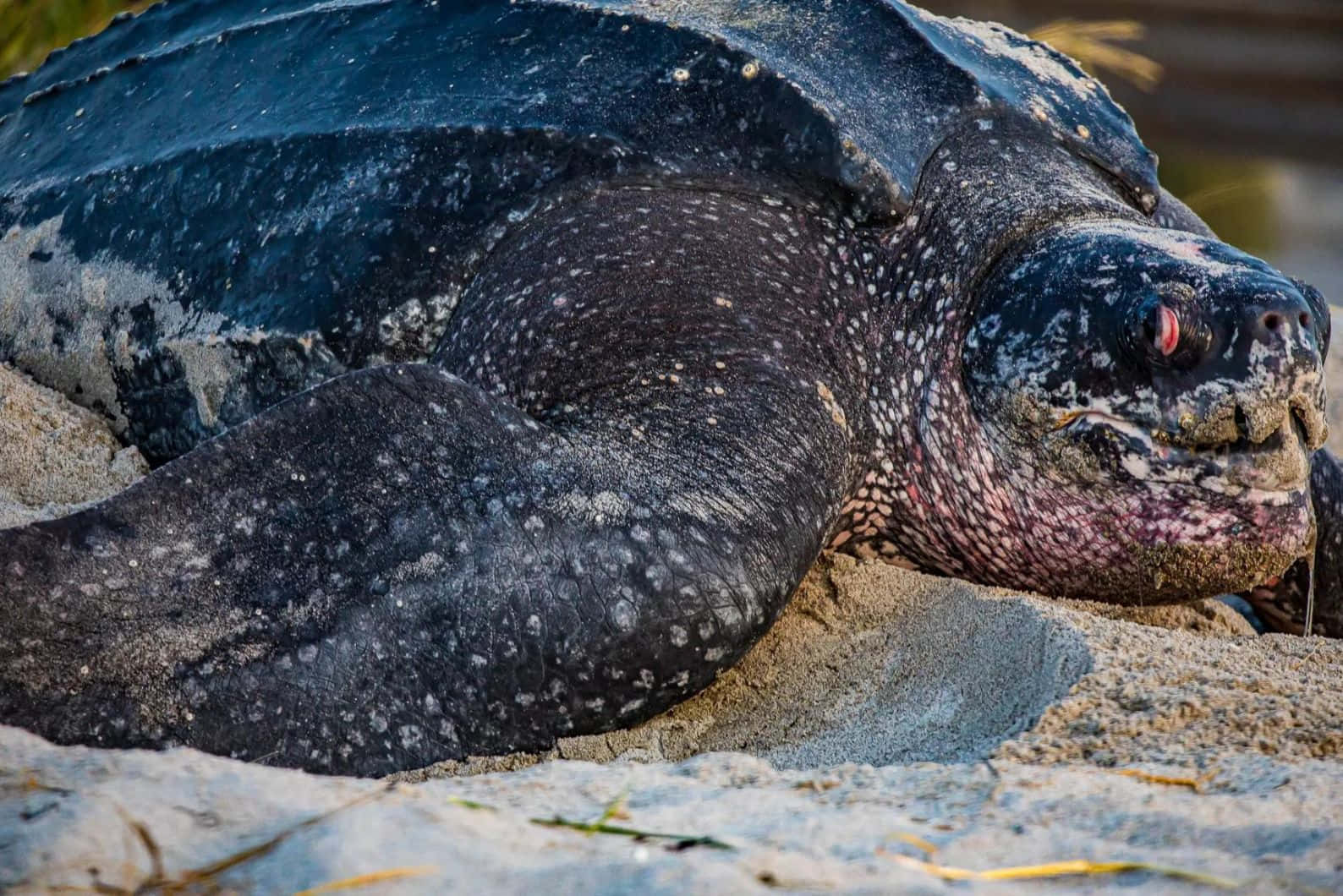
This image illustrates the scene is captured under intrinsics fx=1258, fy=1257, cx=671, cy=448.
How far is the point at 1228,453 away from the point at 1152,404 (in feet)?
0.38

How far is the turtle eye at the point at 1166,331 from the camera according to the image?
62.1 inches

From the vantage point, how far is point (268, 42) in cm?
214

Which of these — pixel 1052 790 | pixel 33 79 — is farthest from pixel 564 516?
pixel 33 79

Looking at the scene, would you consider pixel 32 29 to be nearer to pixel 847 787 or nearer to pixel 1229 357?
pixel 1229 357

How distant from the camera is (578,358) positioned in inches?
67.5

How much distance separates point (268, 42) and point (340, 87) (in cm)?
25

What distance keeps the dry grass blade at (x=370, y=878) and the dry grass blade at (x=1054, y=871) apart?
1.06 feet

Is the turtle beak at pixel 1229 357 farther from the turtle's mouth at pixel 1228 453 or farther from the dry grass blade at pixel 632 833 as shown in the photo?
the dry grass blade at pixel 632 833

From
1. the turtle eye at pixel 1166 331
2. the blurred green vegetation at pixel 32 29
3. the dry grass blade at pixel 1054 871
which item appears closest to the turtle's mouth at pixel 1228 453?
the turtle eye at pixel 1166 331

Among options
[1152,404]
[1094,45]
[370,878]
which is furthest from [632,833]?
[1094,45]

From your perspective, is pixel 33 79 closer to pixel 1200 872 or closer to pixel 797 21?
pixel 797 21

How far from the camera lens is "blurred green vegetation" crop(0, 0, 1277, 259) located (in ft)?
13.6

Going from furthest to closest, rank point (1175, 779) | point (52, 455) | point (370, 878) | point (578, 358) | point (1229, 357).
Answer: point (52, 455)
point (578, 358)
point (1229, 357)
point (1175, 779)
point (370, 878)

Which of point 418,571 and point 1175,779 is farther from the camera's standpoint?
point 418,571
